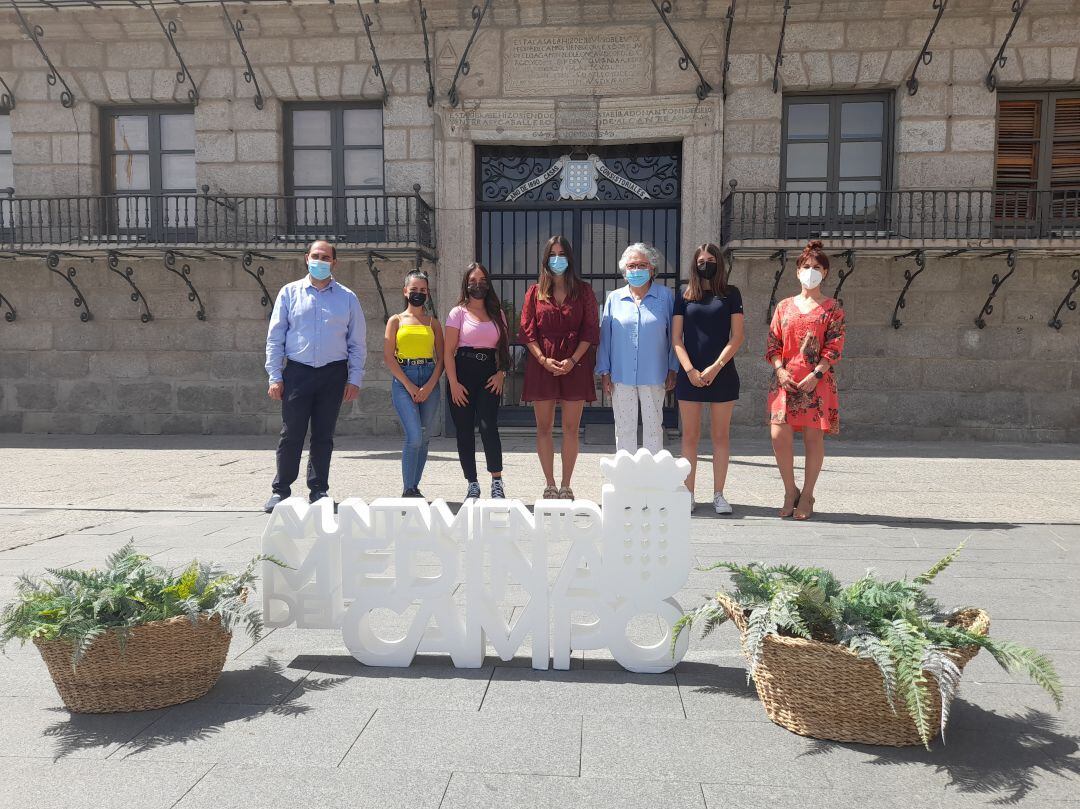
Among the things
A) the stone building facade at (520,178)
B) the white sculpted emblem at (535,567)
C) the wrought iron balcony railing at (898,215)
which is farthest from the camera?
the stone building facade at (520,178)

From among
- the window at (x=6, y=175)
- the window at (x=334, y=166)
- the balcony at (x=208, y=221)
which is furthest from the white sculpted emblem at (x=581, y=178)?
the window at (x=6, y=175)

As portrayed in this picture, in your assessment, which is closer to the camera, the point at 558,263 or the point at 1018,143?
the point at 558,263

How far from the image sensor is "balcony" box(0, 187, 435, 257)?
1078 cm

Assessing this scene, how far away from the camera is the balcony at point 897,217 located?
33.0ft

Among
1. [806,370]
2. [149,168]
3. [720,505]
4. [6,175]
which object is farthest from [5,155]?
[806,370]

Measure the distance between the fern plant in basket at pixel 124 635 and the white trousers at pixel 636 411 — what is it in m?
3.43

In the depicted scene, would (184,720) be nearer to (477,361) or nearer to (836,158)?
(477,361)

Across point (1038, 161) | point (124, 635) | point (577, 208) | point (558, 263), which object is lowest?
point (124, 635)

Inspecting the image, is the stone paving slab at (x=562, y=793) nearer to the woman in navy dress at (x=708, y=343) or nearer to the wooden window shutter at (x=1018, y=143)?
the woman in navy dress at (x=708, y=343)

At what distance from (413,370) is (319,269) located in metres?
0.99

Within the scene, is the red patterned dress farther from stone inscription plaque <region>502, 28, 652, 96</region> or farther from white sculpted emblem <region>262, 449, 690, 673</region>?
stone inscription plaque <region>502, 28, 652, 96</region>

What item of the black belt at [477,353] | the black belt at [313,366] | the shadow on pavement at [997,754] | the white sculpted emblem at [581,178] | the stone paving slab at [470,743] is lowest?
the stone paving slab at [470,743]

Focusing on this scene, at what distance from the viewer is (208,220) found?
36.1 feet

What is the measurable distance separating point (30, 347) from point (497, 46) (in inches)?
301
